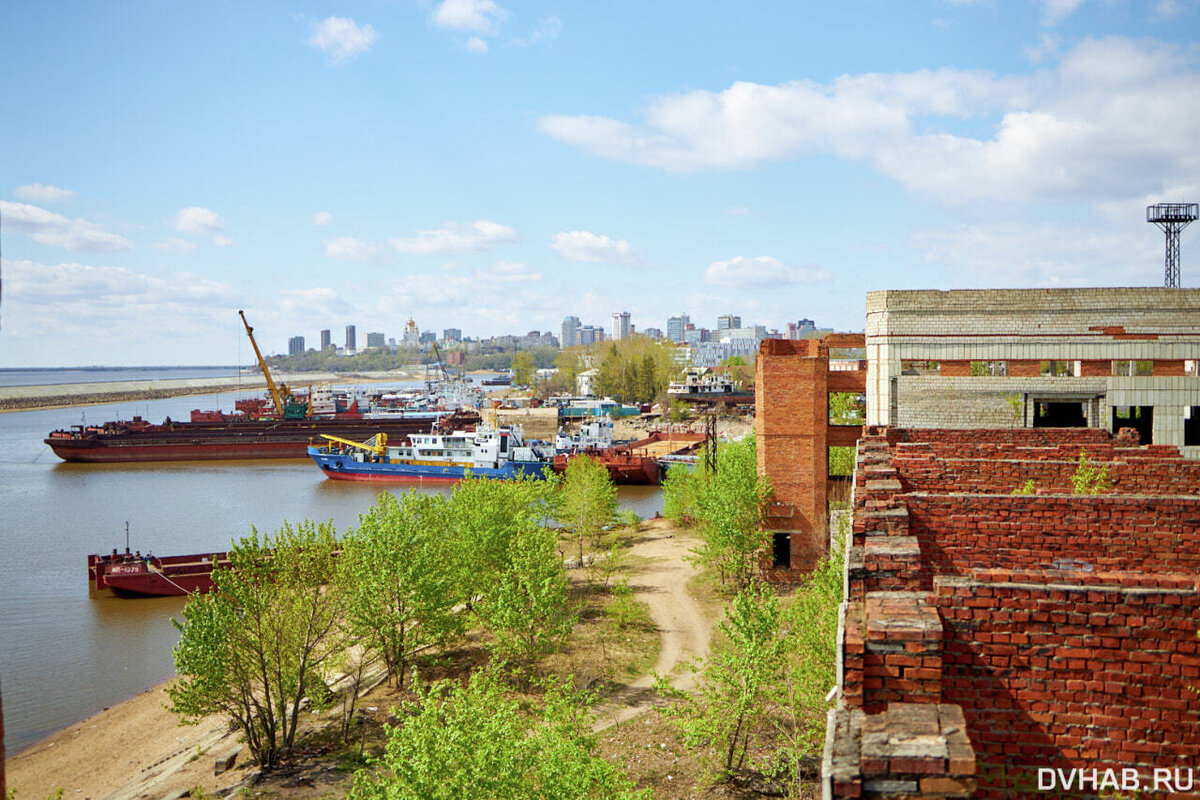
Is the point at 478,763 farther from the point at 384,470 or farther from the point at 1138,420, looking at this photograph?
the point at 384,470

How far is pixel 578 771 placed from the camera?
949 cm

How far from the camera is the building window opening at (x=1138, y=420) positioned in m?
20.2

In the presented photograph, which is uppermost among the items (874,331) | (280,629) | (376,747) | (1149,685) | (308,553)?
(874,331)

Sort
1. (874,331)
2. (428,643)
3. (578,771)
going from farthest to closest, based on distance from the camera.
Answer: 1. (874,331)
2. (428,643)
3. (578,771)

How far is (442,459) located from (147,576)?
31.5m

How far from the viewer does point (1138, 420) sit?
68.1 ft

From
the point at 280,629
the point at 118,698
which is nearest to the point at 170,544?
the point at 118,698

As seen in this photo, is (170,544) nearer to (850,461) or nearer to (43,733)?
(43,733)

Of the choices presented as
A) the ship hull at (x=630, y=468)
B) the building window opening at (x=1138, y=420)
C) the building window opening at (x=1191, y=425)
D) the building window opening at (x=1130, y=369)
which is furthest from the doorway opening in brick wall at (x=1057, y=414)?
the ship hull at (x=630, y=468)

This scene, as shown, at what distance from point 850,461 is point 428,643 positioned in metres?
17.8

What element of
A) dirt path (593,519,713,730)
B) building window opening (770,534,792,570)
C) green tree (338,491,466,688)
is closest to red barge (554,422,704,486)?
dirt path (593,519,713,730)

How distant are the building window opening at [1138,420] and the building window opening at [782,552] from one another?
907cm

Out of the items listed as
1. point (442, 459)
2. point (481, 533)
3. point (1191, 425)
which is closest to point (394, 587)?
point (481, 533)

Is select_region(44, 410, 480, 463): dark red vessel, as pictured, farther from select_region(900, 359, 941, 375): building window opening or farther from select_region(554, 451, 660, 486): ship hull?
select_region(900, 359, 941, 375): building window opening
